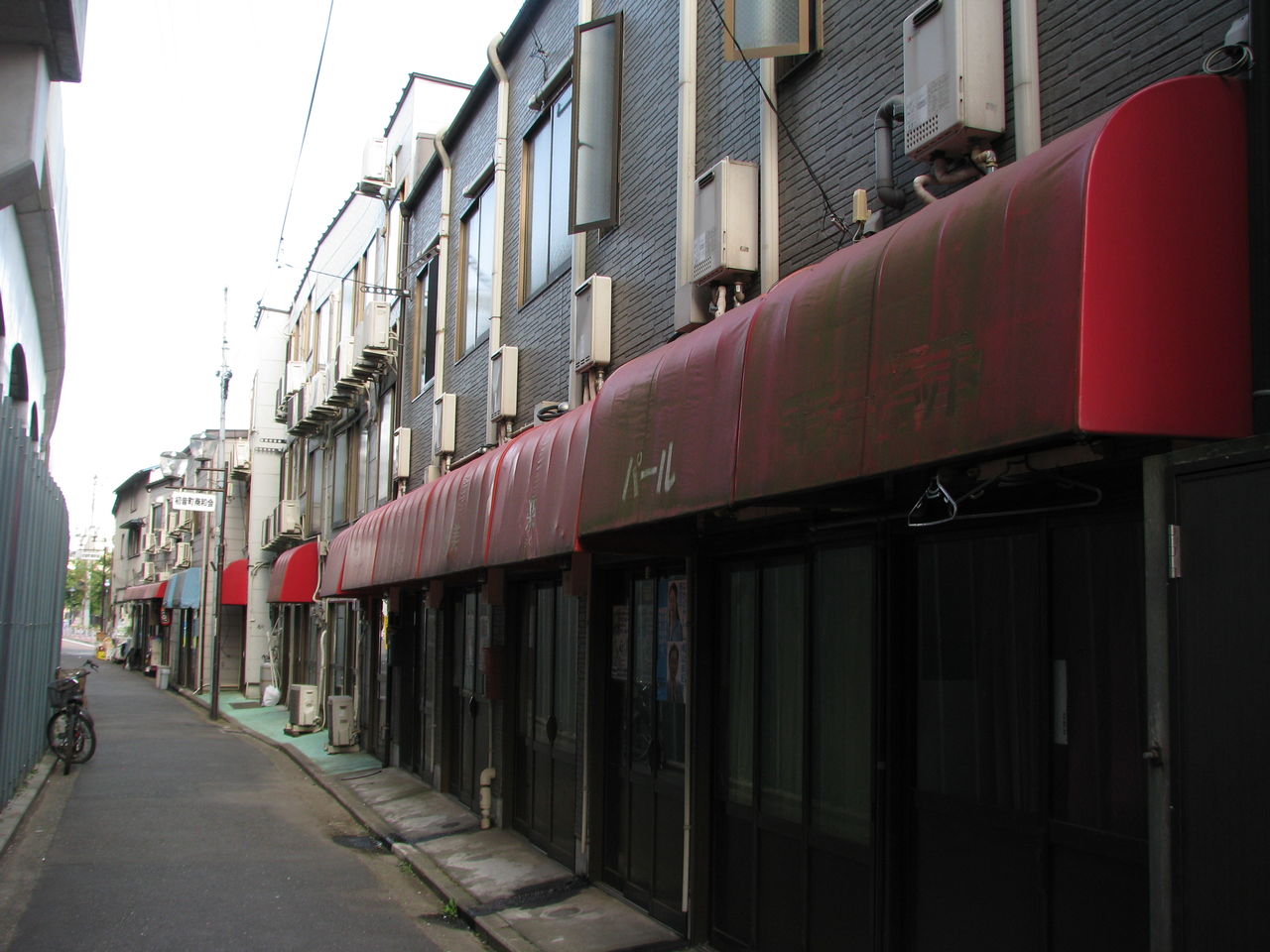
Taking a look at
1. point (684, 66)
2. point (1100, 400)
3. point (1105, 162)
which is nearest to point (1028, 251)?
point (1105, 162)

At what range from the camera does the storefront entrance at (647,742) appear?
8422mm

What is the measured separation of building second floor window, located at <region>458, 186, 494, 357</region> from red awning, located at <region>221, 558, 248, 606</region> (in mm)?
21252

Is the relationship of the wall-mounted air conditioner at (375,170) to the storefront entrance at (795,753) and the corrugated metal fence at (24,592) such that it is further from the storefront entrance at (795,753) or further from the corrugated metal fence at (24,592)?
the storefront entrance at (795,753)

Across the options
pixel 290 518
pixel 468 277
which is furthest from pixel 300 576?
pixel 468 277

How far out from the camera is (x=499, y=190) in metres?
13.7

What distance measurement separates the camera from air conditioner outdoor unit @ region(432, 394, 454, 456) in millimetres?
15172

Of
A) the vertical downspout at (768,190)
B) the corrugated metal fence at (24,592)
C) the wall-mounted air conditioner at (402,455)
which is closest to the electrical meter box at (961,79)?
the vertical downspout at (768,190)

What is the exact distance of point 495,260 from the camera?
45.9 ft

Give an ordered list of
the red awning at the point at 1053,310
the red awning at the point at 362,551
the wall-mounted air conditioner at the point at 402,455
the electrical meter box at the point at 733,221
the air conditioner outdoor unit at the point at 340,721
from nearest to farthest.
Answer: the red awning at the point at 1053,310 → the electrical meter box at the point at 733,221 → the red awning at the point at 362,551 → the wall-mounted air conditioner at the point at 402,455 → the air conditioner outdoor unit at the point at 340,721

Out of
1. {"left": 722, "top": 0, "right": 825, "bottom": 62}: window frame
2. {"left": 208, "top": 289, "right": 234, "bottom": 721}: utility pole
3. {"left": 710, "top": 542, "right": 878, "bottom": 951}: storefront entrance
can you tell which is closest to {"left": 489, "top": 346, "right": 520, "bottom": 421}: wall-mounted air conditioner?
{"left": 710, "top": 542, "right": 878, "bottom": 951}: storefront entrance

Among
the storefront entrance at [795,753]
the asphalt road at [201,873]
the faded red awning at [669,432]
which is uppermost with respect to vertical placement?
the faded red awning at [669,432]

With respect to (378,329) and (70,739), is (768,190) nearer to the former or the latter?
(378,329)

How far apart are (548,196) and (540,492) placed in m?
4.82

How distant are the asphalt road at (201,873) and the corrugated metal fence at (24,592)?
814 mm
